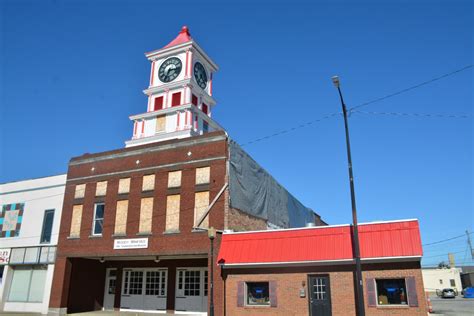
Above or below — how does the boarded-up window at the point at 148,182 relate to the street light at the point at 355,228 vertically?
above

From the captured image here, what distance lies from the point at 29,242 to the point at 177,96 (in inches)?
876

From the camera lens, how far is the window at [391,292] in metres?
17.4

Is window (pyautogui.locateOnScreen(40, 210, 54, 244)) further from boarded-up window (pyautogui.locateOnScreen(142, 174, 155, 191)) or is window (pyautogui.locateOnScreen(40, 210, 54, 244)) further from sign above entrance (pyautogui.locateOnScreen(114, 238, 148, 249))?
boarded-up window (pyautogui.locateOnScreen(142, 174, 155, 191))

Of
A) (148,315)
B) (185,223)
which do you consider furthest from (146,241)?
(148,315)

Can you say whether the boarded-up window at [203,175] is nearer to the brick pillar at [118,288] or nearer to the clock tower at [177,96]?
the brick pillar at [118,288]

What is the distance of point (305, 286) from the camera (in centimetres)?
1927

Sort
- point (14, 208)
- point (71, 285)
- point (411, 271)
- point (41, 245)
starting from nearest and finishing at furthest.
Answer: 1. point (411, 271)
2. point (71, 285)
3. point (41, 245)
4. point (14, 208)

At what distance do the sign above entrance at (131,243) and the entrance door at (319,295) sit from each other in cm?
1070

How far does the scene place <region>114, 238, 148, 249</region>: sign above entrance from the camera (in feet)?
81.4

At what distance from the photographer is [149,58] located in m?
49.3

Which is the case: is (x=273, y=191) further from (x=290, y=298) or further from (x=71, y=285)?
(x=71, y=285)

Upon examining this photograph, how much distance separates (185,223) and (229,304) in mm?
5441

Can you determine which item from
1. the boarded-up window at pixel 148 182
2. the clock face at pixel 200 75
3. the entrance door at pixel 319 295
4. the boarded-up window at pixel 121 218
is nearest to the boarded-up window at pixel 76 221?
the boarded-up window at pixel 121 218

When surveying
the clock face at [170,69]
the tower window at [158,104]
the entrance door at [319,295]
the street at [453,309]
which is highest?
the clock face at [170,69]
